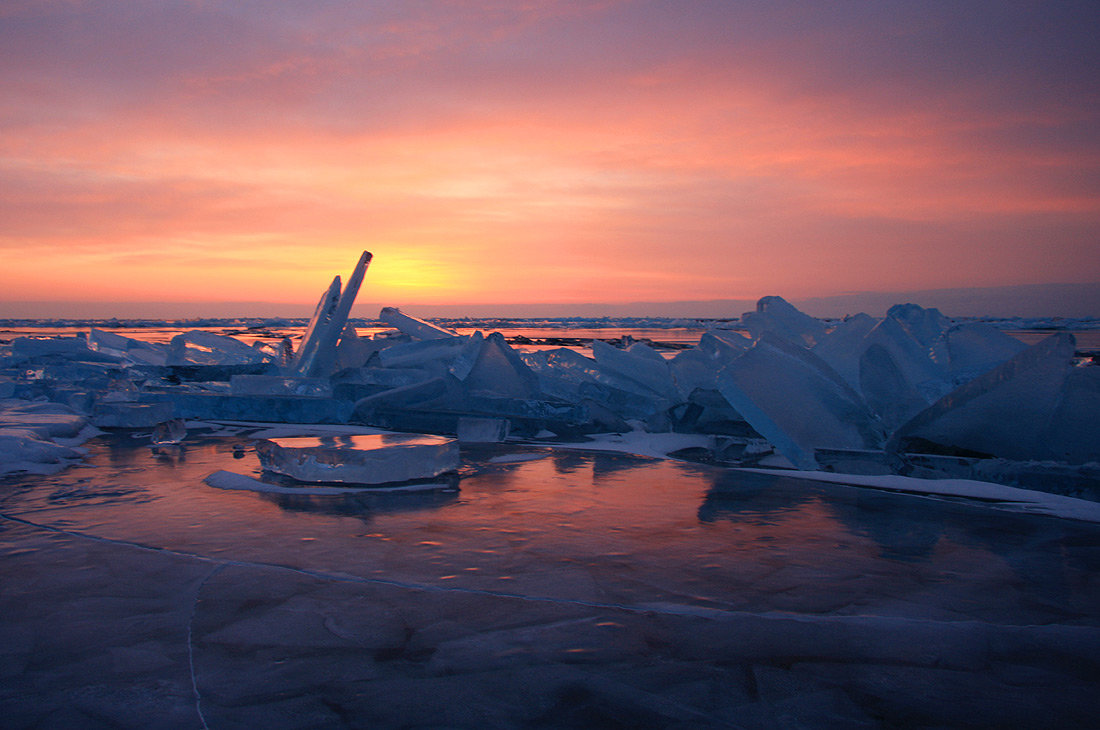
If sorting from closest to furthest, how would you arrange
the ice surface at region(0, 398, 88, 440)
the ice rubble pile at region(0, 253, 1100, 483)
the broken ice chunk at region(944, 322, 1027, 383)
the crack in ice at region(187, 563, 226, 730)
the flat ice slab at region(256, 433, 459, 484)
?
the crack in ice at region(187, 563, 226, 730), the flat ice slab at region(256, 433, 459, 484), the ice rubble pile at region(0, 253, 1100, 483), the ice surface at region(0, 398, 88, 440), the broken ice chunk at region(944, 322, 1027, 383)

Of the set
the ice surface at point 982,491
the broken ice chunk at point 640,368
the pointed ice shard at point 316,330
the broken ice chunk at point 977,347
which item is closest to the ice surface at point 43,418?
the pointed ice shard at point 316,330

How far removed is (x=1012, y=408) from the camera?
8.36 feet

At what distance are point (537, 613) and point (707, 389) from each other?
2.62 m

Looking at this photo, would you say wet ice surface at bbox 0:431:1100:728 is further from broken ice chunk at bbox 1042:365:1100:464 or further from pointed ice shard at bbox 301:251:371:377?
pointed ice shard at bbox 301:251:371:377

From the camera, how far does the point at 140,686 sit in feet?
3.22

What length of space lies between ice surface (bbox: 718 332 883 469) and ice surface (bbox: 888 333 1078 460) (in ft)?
1.06

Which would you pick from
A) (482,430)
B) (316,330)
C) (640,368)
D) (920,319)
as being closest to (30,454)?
(482,430)

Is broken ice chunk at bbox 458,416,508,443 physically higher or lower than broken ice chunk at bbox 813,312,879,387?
lower

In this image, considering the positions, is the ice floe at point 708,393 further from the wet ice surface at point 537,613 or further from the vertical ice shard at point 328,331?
the wet ice surface at point 537,613

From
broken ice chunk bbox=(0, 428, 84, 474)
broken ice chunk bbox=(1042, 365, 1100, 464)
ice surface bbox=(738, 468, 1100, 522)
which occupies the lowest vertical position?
ice surface bbox=(738, 468, 1100, 522)

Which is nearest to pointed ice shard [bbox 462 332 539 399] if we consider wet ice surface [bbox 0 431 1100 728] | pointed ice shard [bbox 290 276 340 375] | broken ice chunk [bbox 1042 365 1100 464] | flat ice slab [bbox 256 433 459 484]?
pointed ice shard [bbox 290 276 340 375]

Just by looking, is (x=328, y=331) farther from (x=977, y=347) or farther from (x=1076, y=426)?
(x=977, y=347)

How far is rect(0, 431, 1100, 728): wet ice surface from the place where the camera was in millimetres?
944

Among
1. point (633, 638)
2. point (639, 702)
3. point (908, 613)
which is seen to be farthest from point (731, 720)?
point (908, 613)
